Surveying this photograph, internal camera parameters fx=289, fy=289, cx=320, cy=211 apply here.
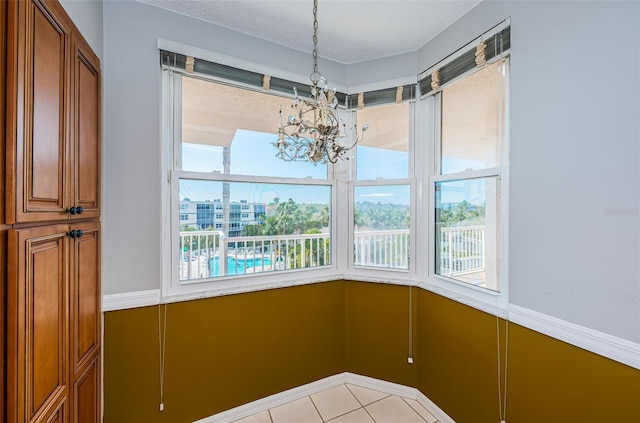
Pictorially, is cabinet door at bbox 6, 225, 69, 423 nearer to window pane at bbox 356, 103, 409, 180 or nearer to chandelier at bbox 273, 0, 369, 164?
chandelier at bbox 273, 0, 369, 164

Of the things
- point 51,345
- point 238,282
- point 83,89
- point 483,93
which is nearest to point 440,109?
point 483,93

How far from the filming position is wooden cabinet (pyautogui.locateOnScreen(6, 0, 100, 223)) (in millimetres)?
890

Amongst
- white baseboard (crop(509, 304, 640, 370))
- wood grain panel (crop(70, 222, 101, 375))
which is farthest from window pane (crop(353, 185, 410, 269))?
wood grain panel (crop(70, 222, 101, 375))

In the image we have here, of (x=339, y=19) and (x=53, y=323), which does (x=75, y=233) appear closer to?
(x=53, y=323)

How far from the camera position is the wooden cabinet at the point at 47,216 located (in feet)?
2.91

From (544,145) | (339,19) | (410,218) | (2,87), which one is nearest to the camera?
(2,87)

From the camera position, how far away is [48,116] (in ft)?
3.55

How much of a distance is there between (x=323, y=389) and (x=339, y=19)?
9.28ft

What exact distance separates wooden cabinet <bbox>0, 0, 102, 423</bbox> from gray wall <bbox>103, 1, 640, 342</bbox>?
0.23m

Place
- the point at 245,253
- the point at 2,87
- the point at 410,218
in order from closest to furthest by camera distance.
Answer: the point at 2,87 < the point at 245,253 < the point at 410,218

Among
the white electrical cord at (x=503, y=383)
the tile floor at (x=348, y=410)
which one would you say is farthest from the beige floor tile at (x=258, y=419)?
the white electrical cord at (x=503, y=383)

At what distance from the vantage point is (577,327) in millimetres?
1277

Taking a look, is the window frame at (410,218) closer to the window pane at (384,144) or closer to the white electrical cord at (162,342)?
the window pane at (384,144)

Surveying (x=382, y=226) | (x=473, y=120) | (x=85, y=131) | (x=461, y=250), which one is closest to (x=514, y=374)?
(x=461, y=250)
